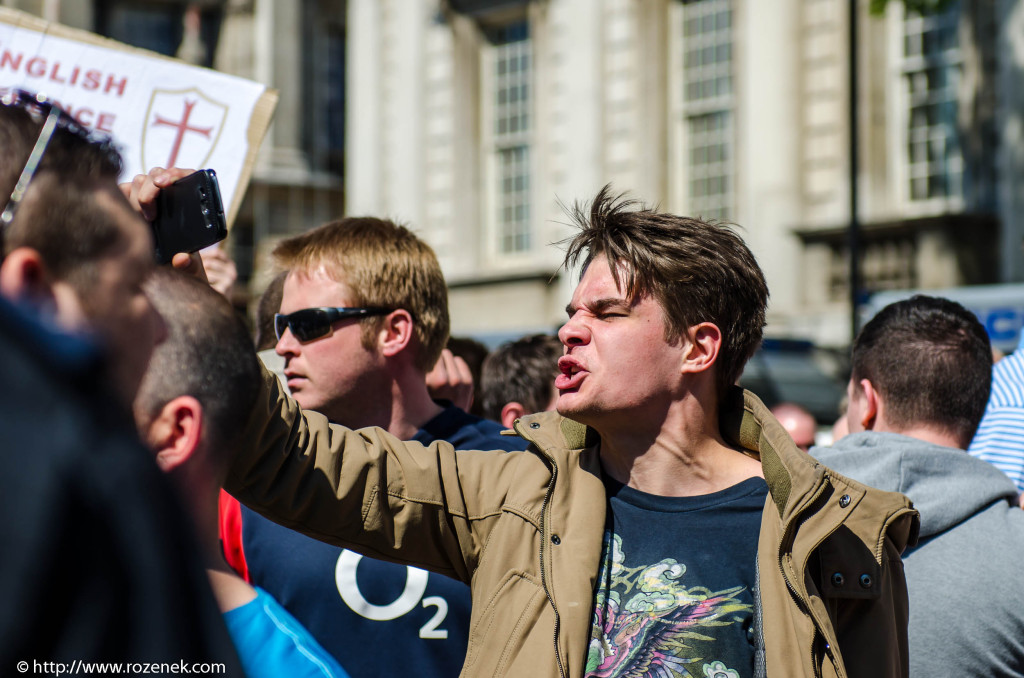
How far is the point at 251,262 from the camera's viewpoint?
23.5 m

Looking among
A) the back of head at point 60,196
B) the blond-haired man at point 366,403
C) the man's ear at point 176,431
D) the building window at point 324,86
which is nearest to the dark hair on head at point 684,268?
the blond-haired man at point 366,403

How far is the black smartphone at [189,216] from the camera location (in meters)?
1.79

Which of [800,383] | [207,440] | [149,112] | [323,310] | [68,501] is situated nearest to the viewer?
[68,501]

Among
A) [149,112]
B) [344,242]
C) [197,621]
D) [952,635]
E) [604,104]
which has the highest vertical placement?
[604,104]

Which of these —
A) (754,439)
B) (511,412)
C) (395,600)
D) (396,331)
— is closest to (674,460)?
(754,439)

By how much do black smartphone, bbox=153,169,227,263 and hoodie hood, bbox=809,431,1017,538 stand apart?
6.04 ft

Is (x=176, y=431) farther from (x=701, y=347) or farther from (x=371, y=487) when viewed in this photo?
(x=701, y=347)

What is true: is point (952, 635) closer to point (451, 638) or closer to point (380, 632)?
point (451, 638)

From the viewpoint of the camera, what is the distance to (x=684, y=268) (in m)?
2.54

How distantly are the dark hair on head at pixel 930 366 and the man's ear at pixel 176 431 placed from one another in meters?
2.38

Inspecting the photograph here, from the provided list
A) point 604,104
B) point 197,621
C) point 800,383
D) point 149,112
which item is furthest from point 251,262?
point 197,621

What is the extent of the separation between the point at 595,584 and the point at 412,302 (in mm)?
1297

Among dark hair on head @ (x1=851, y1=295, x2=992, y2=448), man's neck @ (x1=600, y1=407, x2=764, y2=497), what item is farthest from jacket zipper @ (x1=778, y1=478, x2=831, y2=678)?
dark hair on head @ (x1=851, y1=295, x2=992, y2=448)

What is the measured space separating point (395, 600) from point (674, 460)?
771mm
